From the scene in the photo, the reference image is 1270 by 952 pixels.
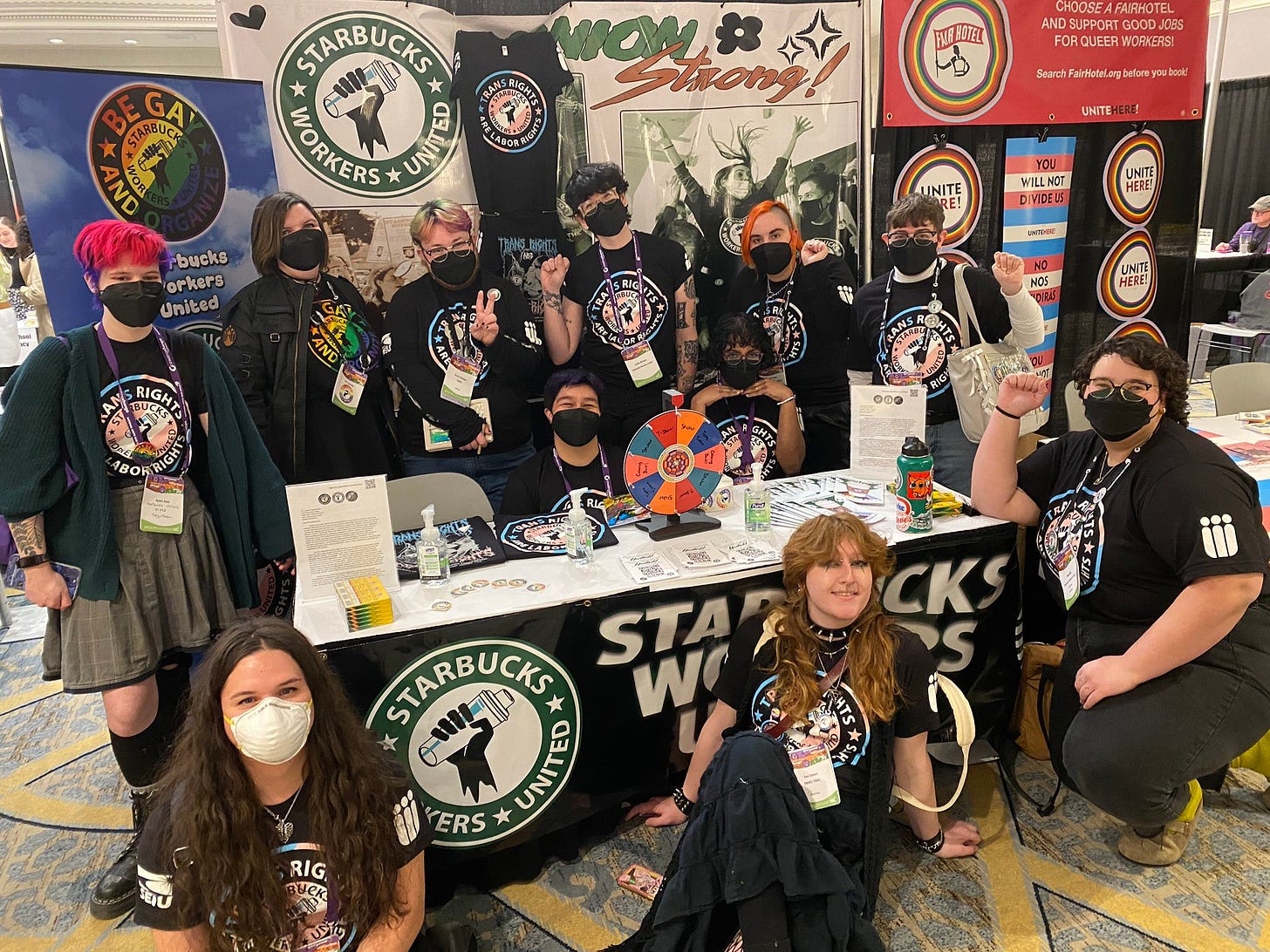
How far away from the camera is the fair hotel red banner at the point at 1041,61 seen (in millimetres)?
3787

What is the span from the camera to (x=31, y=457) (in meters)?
2.20

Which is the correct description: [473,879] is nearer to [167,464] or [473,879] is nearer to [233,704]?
[233,704]

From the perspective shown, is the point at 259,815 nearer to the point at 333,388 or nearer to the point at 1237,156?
the point at 333,388

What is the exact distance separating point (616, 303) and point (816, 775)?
6.78 ft

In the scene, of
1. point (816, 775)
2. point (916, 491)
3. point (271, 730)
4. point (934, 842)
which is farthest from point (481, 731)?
point (916, 491)

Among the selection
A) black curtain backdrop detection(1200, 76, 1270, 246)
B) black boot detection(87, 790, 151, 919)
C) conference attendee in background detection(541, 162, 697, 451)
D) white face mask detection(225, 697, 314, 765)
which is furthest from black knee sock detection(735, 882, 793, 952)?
black curtain backdrop detection(1200, 76, 1270, 246)

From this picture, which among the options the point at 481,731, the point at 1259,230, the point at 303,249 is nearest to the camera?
the point at 481,731

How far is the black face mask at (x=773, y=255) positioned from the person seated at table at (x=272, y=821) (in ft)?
8.30

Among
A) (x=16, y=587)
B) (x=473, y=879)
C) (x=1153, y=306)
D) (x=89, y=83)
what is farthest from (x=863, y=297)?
(x=16, y=587)

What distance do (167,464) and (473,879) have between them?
53.7 inches

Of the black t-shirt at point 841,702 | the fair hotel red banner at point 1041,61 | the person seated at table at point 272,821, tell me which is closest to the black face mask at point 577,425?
the black t-shirt at point 841,702

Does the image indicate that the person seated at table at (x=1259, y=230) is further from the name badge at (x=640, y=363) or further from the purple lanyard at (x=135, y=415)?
the purple lanyard at (x=135, y=415)

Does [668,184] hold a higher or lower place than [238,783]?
higher

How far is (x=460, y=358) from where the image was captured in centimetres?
335
